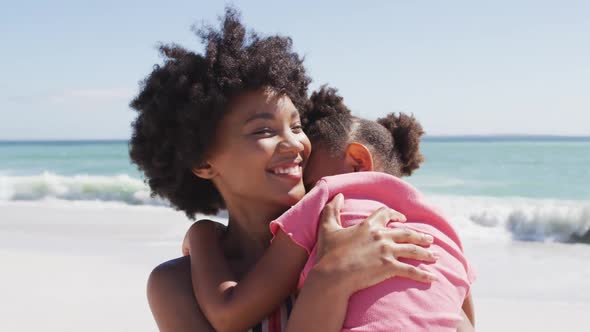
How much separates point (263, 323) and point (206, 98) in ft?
2.36

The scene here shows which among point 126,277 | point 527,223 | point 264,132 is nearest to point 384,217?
point 264,132

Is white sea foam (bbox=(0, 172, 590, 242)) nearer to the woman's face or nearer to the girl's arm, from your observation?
the woman's face

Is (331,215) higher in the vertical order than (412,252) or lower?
higher

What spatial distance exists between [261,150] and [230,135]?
5.4 inches

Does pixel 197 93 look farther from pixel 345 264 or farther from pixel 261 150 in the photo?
pixel 345 264

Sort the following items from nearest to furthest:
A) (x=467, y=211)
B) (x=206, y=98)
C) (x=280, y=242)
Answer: (x=280, y=242)
(x=206, y=98)
(x=467, y=211)

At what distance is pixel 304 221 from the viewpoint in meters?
1.92

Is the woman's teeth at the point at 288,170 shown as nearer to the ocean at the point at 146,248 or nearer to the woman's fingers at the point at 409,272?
the woman's fingers at the point at 409,272

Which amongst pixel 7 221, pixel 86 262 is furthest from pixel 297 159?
pixel 7 221

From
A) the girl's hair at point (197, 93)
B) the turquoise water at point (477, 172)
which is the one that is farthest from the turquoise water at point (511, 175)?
the girl's hair at point (197, 93)

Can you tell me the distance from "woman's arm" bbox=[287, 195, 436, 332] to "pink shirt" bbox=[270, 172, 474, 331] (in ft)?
0.11

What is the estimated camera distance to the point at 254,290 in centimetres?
189

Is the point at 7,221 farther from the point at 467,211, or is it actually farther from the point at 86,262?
the point at 467,211

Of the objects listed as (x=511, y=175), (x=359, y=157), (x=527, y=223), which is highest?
(x=511, y=175)
